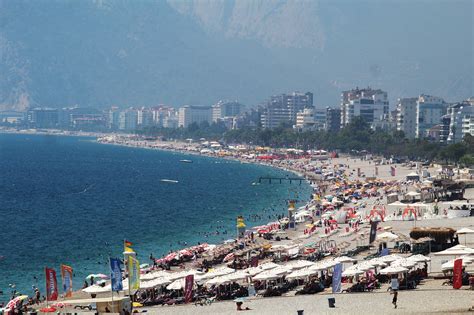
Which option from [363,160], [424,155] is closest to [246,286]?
[424,155]

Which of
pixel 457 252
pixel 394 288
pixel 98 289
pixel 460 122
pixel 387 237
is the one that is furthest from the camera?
pixel 460 122

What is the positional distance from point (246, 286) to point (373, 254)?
704cm

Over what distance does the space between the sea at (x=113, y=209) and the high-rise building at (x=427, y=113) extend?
4472 cm

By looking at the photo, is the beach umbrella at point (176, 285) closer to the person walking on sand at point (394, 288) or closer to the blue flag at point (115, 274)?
the blue flag at point (115, 274)

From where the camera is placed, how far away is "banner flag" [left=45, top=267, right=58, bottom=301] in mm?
33750

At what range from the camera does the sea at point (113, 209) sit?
4744 cm

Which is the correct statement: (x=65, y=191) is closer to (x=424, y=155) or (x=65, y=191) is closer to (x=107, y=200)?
(x=107, y=200)

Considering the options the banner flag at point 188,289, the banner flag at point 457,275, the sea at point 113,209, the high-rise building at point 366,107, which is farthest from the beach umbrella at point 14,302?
the high-rise building at point 366,107

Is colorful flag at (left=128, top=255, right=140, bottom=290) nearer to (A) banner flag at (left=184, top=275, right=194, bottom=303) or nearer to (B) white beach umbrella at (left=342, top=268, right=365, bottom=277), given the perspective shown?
(A) banner flag at (left=184, top=275, right=194, bottom=303)

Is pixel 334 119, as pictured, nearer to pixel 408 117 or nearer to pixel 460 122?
pixel 408 117

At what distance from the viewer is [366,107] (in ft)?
596

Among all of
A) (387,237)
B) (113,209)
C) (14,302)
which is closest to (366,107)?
(113,209)

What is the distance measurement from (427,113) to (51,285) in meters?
137

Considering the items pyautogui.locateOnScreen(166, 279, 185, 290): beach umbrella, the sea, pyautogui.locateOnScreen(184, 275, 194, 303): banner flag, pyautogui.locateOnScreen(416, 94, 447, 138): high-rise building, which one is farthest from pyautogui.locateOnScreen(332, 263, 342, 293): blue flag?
pyautogui.locateOnScreen(416, 94, 447, 138): high-rise building
